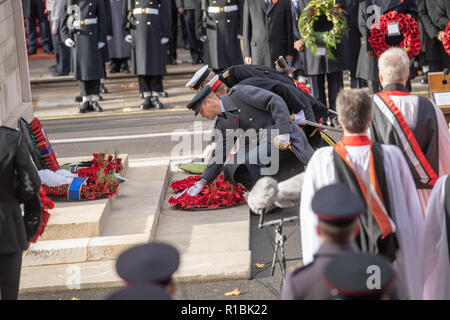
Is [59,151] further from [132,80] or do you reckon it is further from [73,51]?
[132,80]

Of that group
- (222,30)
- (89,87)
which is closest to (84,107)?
(89,87)

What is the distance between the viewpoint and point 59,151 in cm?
1102

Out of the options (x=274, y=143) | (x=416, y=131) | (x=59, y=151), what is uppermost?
(x=416, y=131)

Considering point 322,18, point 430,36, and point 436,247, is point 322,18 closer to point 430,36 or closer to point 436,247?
point 430,36

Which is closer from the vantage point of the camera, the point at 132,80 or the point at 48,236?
the point at 48,236

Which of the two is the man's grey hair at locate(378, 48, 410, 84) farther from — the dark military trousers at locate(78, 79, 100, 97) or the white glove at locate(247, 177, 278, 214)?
the dark military trousers at locate(78, 79, 100, 97)

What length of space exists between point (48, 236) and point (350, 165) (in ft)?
11.0

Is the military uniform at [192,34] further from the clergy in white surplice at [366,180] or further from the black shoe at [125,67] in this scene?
the clergy in white surplice at [366,180]

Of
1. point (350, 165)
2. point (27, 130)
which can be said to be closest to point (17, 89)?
point (27, 130)

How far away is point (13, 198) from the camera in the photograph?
514 cm

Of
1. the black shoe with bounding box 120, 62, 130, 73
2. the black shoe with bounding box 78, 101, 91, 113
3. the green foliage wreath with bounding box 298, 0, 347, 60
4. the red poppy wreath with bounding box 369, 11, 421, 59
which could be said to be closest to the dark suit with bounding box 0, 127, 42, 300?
the red poppy wreath with bounding box 369, 11, 421, 59

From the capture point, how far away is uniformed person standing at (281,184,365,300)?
11.1 ft

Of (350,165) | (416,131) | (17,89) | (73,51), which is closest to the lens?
(350,165)

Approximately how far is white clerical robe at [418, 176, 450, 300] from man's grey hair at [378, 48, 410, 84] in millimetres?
874
